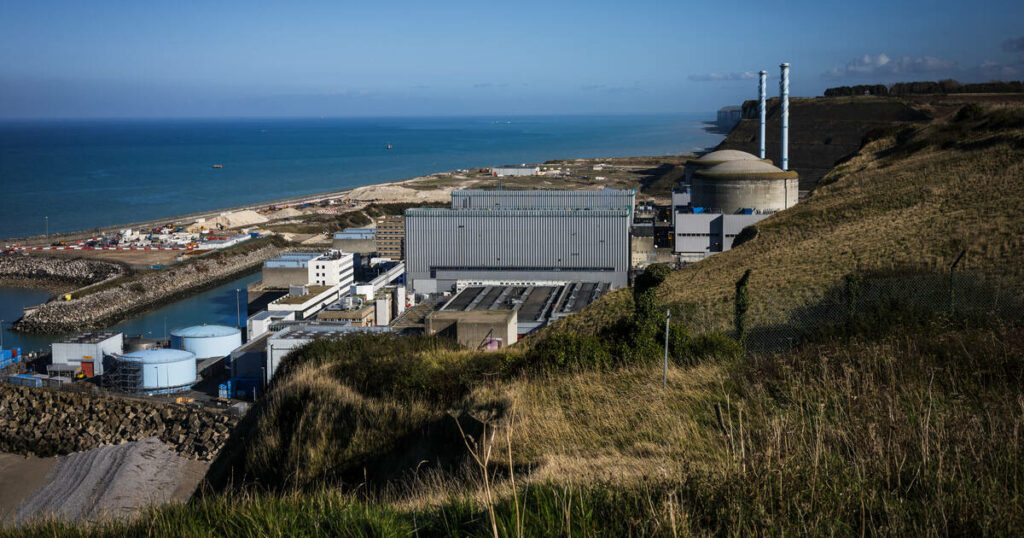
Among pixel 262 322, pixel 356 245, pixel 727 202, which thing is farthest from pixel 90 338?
pixel 727 202

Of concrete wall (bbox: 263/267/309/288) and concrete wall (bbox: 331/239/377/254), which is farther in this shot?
concrete wall (bbox: 331/239/377/254)

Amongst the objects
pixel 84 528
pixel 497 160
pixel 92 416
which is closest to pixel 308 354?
pixel 84 528

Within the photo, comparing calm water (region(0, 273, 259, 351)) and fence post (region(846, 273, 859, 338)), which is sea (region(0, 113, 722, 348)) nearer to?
calm water (region(0, 273, 259, 351))

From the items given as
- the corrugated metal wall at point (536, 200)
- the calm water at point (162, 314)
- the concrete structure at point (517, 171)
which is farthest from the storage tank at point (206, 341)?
the concrete structure at point (517, 171)

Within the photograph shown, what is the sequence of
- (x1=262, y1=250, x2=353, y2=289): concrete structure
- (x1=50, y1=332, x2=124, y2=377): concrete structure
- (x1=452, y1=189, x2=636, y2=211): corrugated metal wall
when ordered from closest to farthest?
1. (x1=50, y1=332, x2=124, y2=377): concrete structure
2. (x1=262, y1=250, x2=353, y2=289): concrete structure
3. (x1=452, y1=189, x2=636, y2=211): corrugated metal wall

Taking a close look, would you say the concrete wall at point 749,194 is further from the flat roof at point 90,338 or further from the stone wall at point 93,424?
the flat roof at point 90,338

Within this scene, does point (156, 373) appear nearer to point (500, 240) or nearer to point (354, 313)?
point (354, 313)

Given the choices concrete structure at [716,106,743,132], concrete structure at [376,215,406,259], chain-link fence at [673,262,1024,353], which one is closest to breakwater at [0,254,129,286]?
concrete structure at [376,215,406,259]

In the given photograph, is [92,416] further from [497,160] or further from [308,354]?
[497,160]
